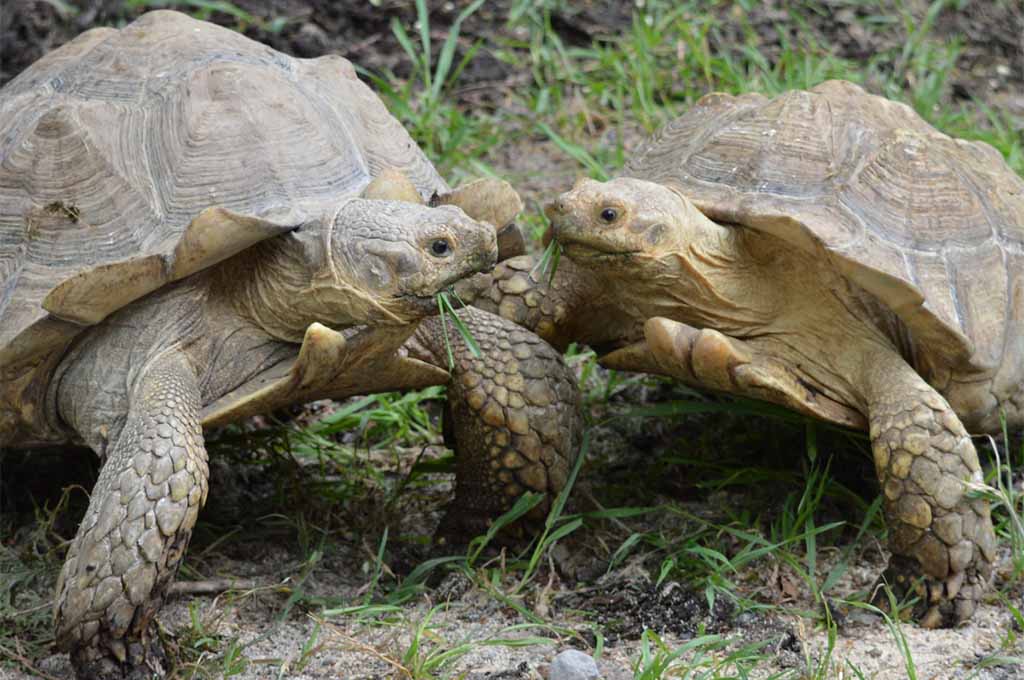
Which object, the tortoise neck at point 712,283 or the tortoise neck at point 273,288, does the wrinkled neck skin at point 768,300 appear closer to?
the tortoise neck at point 712,283

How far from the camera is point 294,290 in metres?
3.54

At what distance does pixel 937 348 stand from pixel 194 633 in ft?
7.10

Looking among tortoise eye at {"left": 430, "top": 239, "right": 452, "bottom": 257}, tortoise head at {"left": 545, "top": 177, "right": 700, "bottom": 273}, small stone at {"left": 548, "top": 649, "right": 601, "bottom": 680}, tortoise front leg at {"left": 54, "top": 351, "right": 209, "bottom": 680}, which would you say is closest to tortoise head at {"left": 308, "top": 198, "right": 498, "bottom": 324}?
tortoise eye at {"left": 430, "top": 239, "right": 452, "bottom": 257}

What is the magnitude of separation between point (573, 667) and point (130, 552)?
1.04m

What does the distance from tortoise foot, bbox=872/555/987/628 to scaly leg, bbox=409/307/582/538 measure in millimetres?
979

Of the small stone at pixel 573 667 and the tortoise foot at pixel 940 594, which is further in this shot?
the tortoise foot at pixel 940 594

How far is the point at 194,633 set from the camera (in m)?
Answer: 3.38

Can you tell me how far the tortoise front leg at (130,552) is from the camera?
3090 millimetres

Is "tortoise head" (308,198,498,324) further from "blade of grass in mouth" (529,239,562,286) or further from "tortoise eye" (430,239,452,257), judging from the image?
"blade of grass in mouth" (529,239,562,286)

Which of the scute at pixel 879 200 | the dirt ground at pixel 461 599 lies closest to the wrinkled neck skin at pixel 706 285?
the scute at pixel 879 200

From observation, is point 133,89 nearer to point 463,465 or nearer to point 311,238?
point 311,238

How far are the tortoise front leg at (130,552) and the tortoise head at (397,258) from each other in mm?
548

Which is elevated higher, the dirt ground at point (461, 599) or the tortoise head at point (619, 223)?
the tortoise head at point (619, 223)

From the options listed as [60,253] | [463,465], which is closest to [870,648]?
[463,465]
